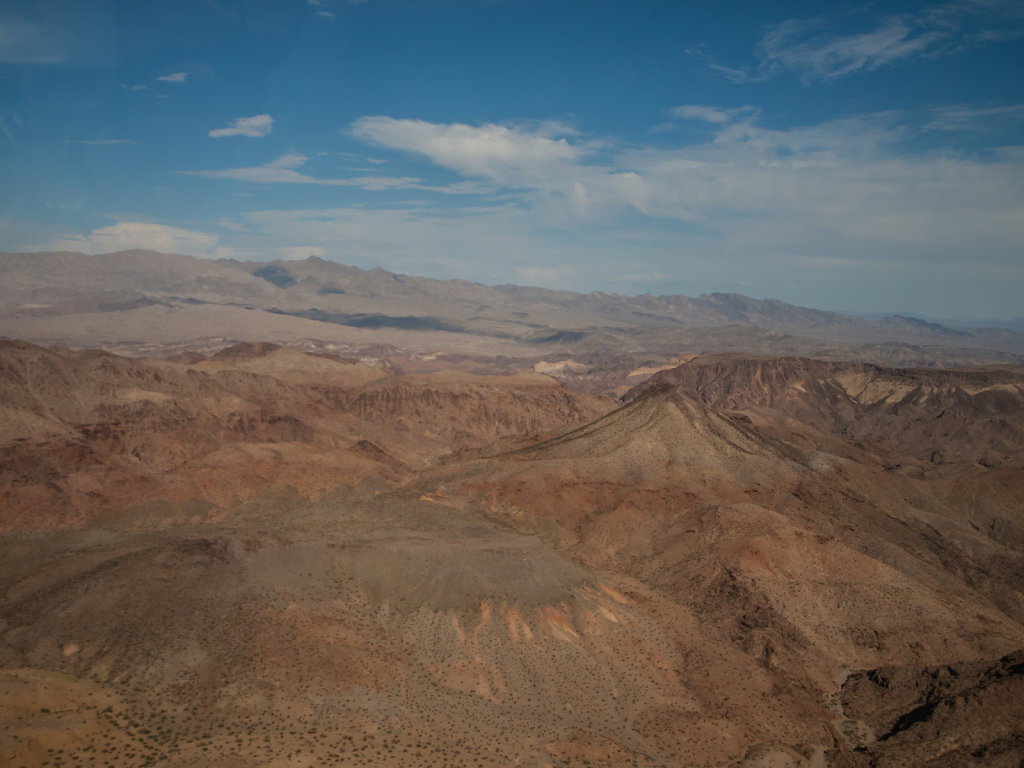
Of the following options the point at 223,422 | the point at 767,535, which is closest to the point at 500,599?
the point at 767,535

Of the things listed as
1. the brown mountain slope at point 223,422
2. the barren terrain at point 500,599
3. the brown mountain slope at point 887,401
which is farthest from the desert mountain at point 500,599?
the brown mountain slope at point 887,401

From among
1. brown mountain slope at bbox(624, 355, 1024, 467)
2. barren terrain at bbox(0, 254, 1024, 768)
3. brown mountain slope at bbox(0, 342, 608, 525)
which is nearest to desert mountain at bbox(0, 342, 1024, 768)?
barren terrain at bbox(0, 254, 1024, 768)

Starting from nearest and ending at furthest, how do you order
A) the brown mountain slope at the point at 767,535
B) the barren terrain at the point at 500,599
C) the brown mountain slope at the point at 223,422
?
1. the barren terrain at the point at 500,599
2. the brown mountain slope at the point at 767,535
3. the brown mountain slope at the point at 223,422

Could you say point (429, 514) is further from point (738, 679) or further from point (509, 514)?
point (738, 679)

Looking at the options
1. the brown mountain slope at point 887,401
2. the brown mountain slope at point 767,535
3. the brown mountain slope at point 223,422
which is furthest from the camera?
the brown mountain slope at point 887,401

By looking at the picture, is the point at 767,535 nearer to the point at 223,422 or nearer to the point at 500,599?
the point at 500,599

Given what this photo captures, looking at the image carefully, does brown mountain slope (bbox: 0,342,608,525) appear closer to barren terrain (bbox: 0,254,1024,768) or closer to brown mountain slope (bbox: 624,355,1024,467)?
barren terrain (bbox: 0,254,1024,768)

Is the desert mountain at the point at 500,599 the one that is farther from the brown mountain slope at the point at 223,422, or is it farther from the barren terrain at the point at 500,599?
the brown mountain slope at the point at 223,422

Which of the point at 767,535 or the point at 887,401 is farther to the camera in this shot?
the point at 887,401

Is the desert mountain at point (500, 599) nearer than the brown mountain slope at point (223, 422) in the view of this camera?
Yes

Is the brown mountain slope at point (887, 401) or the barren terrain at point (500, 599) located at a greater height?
the brown mountain slope at point (887, 401)
